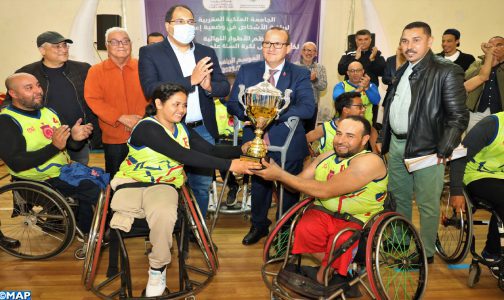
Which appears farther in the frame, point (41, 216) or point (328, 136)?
point (328, 136)

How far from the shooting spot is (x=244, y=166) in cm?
216

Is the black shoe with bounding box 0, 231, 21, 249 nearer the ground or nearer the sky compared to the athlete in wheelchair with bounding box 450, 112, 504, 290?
nearer the ground

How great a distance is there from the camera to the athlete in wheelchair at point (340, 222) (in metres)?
2.01

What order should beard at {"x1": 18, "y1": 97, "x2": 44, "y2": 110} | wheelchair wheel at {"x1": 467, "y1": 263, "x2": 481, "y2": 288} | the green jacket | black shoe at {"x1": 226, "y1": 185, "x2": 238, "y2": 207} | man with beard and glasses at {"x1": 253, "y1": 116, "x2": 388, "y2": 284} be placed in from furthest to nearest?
the green jacket
black shoe at {"x1": 226, "y1": 185, "x2": 238, "y2": 207}
beard at {"x1": 18, "y1": 97, "x2": 44, "y2": 110}
wheelchair wheel at {"x1": 467, "y1": 263, "x2": 481, "y2": 288}
man with beard and glasses at {"x1": 253, "y1": 116, "x2": 388, "y2": 284}

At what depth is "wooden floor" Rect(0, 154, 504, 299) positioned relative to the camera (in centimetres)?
246

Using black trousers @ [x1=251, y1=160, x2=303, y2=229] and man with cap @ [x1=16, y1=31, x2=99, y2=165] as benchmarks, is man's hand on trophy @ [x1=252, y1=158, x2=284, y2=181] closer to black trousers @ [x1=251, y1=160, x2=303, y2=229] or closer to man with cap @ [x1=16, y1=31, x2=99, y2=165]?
black trousers @ [x1=251, y1=160, x2=303, y2=229]

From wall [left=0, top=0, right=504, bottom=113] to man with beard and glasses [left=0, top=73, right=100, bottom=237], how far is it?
3.85 m

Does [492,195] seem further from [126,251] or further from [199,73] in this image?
[126,251]

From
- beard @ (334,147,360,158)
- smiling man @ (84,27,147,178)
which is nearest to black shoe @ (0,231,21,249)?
smiling man @ (84,27,147,178)

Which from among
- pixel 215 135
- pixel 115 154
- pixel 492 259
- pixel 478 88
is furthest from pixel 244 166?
pixel 478 88

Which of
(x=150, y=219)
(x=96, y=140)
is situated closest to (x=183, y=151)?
(x=150, y=219)

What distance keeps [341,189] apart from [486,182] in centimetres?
104

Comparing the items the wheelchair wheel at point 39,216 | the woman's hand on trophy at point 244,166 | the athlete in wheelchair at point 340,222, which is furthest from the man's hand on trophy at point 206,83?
the wheelchair wheel at point 39,216

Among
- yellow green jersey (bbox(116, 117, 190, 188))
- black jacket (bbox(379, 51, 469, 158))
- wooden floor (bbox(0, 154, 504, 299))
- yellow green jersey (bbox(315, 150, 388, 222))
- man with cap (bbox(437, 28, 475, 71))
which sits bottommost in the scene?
wooden floor (bbox(0, 154, 504, 299))
